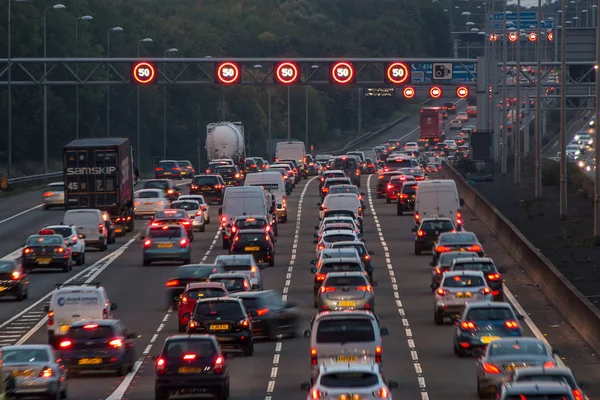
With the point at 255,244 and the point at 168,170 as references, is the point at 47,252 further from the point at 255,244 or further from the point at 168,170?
the point at 168,170

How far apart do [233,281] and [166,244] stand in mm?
14375

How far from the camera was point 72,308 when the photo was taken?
36.0 meters

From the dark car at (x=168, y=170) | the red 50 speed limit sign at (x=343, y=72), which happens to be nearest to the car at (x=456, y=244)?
the red 50 speed limit sign at (x=343, y=72)

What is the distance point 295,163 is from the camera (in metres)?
104

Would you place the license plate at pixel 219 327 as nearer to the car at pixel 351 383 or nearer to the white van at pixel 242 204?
the car at pixel 351 383

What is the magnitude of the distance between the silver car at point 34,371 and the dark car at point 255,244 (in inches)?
949

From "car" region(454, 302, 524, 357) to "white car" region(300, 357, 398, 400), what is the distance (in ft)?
30.0

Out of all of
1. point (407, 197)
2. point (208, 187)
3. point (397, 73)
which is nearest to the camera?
point (407, 197)

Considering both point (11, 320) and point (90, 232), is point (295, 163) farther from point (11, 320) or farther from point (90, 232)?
point (11, 320)

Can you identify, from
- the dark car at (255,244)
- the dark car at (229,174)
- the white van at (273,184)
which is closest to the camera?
the dark car at (255,244)

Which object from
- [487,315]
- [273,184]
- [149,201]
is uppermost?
[273,184]

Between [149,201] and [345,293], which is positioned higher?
[149,201]

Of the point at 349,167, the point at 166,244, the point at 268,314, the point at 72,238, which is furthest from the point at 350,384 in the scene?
the point at 349,167

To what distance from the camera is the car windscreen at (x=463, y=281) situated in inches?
1526
